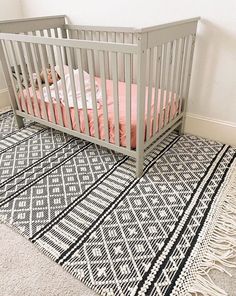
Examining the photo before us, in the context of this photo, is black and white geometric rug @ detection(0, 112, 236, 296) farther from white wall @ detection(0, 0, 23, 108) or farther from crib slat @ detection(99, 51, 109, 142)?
white wall @ detection(0, 0, 23, 108)

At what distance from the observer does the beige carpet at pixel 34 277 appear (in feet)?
3.34

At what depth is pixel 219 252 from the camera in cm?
115

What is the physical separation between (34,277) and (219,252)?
85 centimetres

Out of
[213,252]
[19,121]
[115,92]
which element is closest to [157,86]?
[115,92]

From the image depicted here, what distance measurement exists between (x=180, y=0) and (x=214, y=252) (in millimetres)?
1617

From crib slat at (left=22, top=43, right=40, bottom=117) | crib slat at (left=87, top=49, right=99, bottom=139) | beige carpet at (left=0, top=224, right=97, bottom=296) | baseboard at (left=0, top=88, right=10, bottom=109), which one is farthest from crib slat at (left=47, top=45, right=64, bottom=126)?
baseboard at (left=0, top=88, right=10, bottom=109)

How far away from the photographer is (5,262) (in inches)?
44.8

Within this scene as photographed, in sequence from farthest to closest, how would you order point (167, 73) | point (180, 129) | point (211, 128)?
point (180, 129)
point (211, 128)
point (167, 73)

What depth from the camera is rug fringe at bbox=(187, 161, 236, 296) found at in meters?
1.00

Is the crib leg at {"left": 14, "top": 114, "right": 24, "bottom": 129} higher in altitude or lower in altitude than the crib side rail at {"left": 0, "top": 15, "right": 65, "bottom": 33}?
lower

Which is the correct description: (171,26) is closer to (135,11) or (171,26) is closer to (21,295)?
(135,11)

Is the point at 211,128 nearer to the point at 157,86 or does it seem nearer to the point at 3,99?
the point at 157,86

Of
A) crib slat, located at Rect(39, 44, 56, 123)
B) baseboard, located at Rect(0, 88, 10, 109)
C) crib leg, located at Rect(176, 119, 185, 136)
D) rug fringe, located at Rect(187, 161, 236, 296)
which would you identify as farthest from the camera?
baseboard, located at Rect(0, 88, 10, 109)

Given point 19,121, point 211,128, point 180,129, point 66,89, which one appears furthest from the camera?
point 19,121
